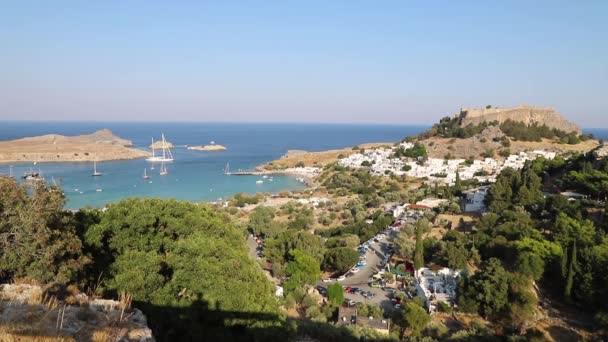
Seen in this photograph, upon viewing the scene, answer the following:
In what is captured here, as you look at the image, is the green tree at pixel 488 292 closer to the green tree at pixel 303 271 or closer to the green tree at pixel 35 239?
the green tree at pixel 303 271

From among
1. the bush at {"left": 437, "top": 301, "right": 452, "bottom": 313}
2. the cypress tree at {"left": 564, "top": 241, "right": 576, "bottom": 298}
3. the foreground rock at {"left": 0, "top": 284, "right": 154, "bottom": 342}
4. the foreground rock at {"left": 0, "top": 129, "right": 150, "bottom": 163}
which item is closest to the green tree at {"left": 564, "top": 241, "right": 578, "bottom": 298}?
the cypress tree at {"left": 564, "top": 241, "right": 576, "bottom": 298}

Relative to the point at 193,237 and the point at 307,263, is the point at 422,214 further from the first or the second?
the point at 193,237

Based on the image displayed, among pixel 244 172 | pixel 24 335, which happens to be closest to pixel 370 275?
pixel 24 335

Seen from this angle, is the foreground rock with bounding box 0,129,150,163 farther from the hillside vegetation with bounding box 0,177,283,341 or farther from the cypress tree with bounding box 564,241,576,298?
the cypress tree with bounding box 564,241,576,298

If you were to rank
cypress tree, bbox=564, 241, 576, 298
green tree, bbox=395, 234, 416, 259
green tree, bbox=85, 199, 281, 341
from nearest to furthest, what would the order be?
green tree, bbox=85, 199, 281, 341, cypress tree, bbox=564, 241, 576, 298, green tree, bbox=395, 234, 416, 259

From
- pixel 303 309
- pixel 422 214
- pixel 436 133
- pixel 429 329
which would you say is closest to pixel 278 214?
pixel 422 214
